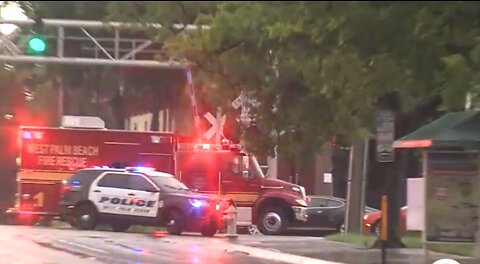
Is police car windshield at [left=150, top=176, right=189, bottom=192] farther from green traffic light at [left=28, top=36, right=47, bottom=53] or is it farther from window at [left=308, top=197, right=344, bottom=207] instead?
green traffic light at [left=28, top=36, right=47, bottom=53]

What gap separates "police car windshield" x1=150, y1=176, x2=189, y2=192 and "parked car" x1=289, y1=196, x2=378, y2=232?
5.45 m

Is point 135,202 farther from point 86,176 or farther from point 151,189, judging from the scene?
point 86,176

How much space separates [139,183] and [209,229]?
2.34 meters

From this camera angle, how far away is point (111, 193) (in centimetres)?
2812

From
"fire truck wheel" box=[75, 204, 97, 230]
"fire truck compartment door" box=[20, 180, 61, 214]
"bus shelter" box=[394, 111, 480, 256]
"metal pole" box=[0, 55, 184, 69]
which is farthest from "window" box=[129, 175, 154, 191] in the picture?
"bus shelter" box=[394, 111, 480, 256]

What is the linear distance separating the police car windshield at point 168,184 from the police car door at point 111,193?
0.78m

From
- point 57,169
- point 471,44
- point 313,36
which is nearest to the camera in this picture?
point 313,36

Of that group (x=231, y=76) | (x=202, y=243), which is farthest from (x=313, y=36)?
(x=202, y=243)

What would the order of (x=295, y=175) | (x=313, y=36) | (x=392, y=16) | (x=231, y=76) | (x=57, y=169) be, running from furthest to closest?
1. (x=295, y=175)
2. (x=57, y=169)
3. (x=231, y=76)
4. (x=313, y=36)
5. (x=392, y=16)

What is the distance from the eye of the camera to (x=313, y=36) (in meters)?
11.0

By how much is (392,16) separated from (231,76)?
3.34 metres

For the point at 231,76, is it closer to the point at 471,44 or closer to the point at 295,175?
the point at 471,44

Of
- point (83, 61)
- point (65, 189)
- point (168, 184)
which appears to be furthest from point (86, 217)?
Answer: point (83, 61)

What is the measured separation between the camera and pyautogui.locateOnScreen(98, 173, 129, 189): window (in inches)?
1107
